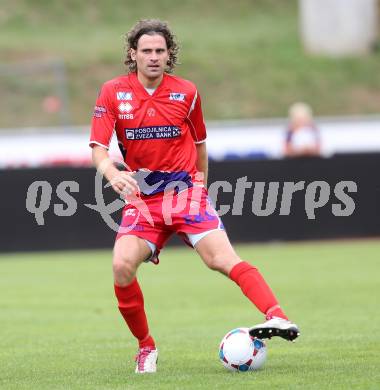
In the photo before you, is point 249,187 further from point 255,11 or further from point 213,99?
point 255,11

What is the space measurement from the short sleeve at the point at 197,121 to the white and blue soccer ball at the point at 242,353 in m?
1.36

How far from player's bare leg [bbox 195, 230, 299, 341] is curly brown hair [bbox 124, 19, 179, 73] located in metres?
1.24

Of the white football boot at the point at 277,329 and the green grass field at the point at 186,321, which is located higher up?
the white football boot at the point at 277,329

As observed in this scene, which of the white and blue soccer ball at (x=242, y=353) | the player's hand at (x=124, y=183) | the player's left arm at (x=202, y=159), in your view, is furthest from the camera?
the player's left arm at (x=202, y=159)

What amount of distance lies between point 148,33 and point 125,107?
1.62 ft

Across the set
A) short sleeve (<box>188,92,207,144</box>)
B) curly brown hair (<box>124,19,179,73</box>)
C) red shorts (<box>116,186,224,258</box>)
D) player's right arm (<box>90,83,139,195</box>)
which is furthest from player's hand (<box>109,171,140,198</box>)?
curly brown hair (<box>124,19,179,73</box>)

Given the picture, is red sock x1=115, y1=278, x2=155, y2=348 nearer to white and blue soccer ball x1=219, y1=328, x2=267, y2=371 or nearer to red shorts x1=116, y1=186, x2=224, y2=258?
red shorts x1=116, y1=186, x2=224, y2=258

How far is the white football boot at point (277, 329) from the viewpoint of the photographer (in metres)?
6.21

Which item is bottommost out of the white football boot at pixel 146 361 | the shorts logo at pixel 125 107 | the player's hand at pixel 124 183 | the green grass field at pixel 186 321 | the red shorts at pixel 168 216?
the green grass field at pixel 186 321

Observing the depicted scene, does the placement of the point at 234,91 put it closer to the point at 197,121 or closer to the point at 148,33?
the point at 197,121

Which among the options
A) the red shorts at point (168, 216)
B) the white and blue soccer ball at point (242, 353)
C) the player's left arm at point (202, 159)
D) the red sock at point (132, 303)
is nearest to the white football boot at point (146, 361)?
the red sock at point (132, 303)

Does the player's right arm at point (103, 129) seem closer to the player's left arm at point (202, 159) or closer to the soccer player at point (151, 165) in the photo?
the soccer player at point (151, 165)

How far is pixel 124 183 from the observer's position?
6457 millimetres

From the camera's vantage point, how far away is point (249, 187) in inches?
701
